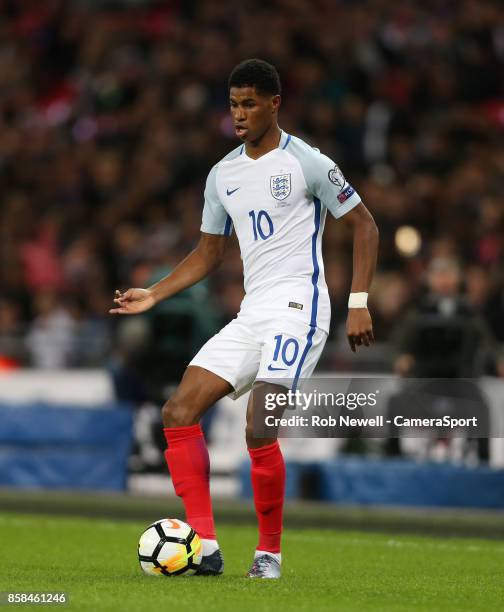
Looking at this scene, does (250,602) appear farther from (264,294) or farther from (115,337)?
(115,337)

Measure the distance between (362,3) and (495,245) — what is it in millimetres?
4920

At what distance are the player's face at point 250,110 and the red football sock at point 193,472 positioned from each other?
136 cm

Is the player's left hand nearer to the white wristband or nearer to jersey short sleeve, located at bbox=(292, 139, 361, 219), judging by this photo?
the white wristband

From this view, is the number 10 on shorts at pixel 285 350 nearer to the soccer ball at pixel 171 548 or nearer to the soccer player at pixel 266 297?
the soccer player at pixel 266 297

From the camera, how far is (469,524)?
10.5 meters

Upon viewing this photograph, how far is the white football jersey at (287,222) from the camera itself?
6.96 metres

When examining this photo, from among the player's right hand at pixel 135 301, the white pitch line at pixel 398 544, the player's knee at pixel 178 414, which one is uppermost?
the player's right hand at pixel 135 301

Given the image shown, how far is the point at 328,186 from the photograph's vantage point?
695 cm

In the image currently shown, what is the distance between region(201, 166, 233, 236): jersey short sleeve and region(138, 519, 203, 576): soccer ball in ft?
4.66

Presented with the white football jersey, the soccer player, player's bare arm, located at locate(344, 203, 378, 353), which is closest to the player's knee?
the soccer player

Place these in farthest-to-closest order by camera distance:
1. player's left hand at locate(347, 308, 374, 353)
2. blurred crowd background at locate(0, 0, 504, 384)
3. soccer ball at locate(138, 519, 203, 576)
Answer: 1. blurred crowd background at locate(0, 0, 504, 384)
2. soccer ball at locate(138, 519, 203, 576)
3. player's left hand at locate(347, 308, 374, 353)

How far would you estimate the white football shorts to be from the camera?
6.85m

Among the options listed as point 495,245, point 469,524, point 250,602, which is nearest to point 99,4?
point 495,245

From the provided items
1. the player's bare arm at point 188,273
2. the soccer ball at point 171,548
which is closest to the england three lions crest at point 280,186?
the player's bare arm at point 188,273
